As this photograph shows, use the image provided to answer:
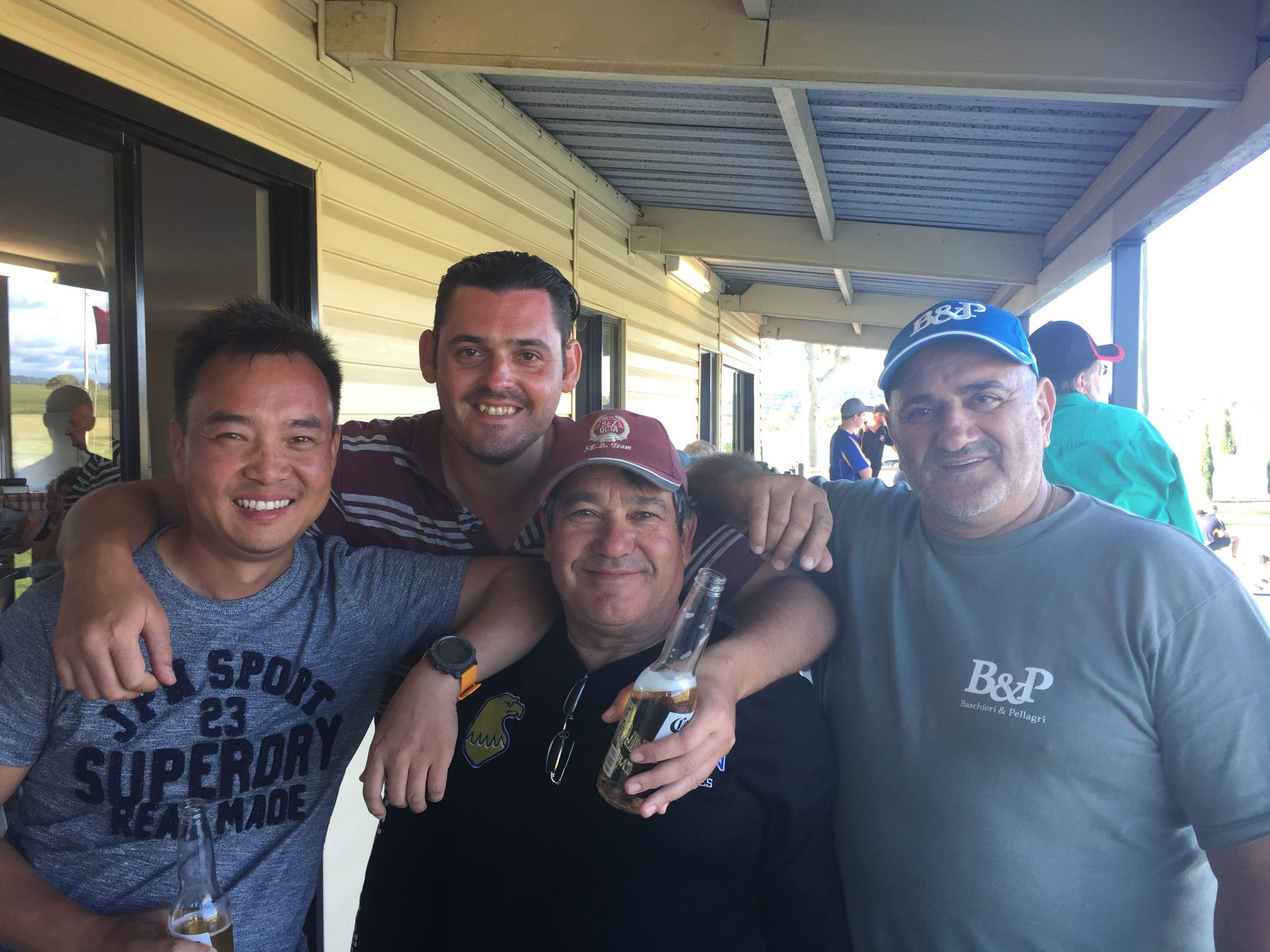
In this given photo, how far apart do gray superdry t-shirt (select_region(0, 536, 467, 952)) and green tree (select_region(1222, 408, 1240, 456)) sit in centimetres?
1879

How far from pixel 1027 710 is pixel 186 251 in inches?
179

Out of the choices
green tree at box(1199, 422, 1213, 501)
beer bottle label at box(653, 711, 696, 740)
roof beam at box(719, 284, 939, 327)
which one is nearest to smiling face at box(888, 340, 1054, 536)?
beer bottle label at box(653, 711, 696, 740)

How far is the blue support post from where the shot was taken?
4148 millimetres

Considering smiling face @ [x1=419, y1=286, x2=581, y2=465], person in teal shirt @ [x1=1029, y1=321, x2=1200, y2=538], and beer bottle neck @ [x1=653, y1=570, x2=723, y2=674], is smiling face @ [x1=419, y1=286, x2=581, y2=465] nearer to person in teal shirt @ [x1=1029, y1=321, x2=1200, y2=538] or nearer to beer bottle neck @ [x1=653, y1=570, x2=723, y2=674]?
beer bottle neck @ [x1=653, y1=570, x2=723, y2=674]

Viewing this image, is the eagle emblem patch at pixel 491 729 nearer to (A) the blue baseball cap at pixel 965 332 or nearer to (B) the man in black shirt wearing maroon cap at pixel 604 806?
(B) the man in black shirt wearing maroon cap at pixel 604 806

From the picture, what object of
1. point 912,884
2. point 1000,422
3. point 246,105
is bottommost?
point 912,884

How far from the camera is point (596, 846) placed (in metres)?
1.54

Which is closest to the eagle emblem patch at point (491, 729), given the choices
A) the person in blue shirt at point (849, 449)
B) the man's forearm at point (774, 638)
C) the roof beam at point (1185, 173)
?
the man's forearm at point (774, 638)

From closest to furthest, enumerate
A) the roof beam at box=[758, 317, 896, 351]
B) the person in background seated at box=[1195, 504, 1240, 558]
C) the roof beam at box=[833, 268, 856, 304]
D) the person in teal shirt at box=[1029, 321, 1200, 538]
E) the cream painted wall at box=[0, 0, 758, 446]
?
the cream painted wall at box=[0, 0, 758, 446] < the person in teal shirt at box=[1029, 321, 1200, 538] < the person in background seated at box=[1195, 504, 1240, 558] < the roof beam at box=[833, 268, 856, 304] < the roof beam at box=[758, 317, 896, 351]

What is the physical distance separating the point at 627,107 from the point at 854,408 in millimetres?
7484

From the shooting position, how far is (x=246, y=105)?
8.21 ft

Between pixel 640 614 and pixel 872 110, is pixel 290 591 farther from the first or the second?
pixel 872 110

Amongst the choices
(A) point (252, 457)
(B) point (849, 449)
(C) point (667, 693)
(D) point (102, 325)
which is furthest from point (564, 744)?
(B) point (849, 449)

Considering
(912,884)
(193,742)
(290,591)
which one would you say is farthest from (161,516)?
(912,884)
